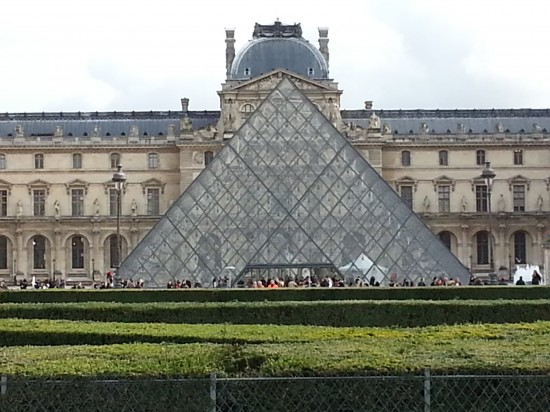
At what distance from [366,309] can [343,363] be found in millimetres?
8899

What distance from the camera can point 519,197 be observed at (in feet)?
191

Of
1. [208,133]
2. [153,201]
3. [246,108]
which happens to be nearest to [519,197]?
[246,108]

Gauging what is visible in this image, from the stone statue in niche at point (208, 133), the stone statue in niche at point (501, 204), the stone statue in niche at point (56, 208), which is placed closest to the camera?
the stone statue in niche at point (208, 133)

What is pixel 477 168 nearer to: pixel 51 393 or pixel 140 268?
pixel 140 268

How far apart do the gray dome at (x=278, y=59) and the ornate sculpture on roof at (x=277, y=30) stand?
914mm

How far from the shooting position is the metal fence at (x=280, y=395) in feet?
22.1

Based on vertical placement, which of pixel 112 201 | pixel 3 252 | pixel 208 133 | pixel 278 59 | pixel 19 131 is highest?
pixel 278 59

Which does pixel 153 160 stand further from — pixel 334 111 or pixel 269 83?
pixel 334 111

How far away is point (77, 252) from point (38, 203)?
138 inches

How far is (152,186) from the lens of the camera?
58.3 meters

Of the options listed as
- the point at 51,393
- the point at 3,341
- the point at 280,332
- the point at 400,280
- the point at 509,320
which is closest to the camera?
the point at 51,393

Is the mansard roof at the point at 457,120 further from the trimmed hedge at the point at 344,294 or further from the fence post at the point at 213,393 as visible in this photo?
the fence post at the point at 213,393

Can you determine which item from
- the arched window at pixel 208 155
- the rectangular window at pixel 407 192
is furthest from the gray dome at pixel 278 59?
the rectangular window at pixel 407 192

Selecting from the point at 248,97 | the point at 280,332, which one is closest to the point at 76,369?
the point at 280,332
